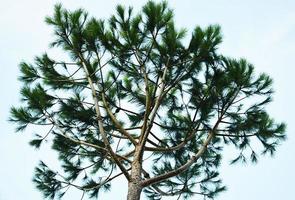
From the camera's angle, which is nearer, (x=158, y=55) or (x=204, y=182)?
(x=158, y=55)

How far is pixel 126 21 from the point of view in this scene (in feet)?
21.8

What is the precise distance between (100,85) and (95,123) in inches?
22.8

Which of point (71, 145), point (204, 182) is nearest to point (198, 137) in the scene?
point (204, 182)

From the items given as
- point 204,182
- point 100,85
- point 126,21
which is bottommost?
point 204,182

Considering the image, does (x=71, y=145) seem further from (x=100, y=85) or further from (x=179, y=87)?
(x=179, y=87)

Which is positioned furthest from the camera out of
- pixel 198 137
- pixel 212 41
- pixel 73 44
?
pixel 198 137

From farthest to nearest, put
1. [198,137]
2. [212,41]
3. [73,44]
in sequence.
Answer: [198,137] → [73,44] → [212,41]

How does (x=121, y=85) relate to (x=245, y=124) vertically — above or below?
Result: above

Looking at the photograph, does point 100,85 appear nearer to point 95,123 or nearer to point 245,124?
point 95,123

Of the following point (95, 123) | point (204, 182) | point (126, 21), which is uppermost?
point (126, 21)

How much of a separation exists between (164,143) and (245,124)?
1185 millimetres

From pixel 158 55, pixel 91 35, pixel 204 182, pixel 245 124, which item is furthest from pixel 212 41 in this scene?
pixel 204 182

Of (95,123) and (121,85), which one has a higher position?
(121,85)

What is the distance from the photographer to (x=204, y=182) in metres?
7.12
